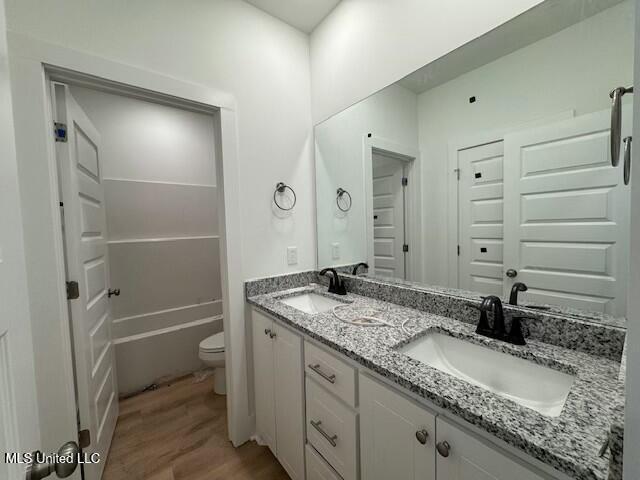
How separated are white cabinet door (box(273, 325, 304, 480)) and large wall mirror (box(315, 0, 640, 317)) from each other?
2.35 feet

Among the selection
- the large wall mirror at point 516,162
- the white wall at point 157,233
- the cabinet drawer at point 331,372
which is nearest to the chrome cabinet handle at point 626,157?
the large wall mirror at point 516,162

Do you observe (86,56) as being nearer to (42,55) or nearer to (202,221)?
(42,55)

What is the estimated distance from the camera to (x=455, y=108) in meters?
1.22

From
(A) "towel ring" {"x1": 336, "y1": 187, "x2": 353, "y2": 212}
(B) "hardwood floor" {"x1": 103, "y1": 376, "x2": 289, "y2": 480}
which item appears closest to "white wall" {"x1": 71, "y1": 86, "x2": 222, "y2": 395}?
(B) "hardwood floor" {"x1": 103, "y1": 376, "x2": 289, "y2": 480}

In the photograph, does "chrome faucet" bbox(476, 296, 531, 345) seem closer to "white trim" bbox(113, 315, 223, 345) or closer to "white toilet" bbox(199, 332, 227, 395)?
"white toilet" bbox(199, 332, 227, 395)

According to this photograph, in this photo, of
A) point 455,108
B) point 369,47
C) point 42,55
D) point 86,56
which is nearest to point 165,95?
point 86,56

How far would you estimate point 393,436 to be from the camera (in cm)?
79

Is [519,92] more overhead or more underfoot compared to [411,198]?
more overhead

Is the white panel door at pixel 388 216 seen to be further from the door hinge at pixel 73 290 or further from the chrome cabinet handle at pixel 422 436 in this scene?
the door hinge at pixel 73 290

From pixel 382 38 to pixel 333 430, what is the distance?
1862 mm

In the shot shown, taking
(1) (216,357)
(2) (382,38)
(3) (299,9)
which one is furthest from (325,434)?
(3) (299,9)

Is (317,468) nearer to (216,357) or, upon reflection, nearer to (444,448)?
(444,448)

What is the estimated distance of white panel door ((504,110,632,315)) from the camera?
0.83 metres

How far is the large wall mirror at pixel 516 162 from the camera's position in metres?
0.84
